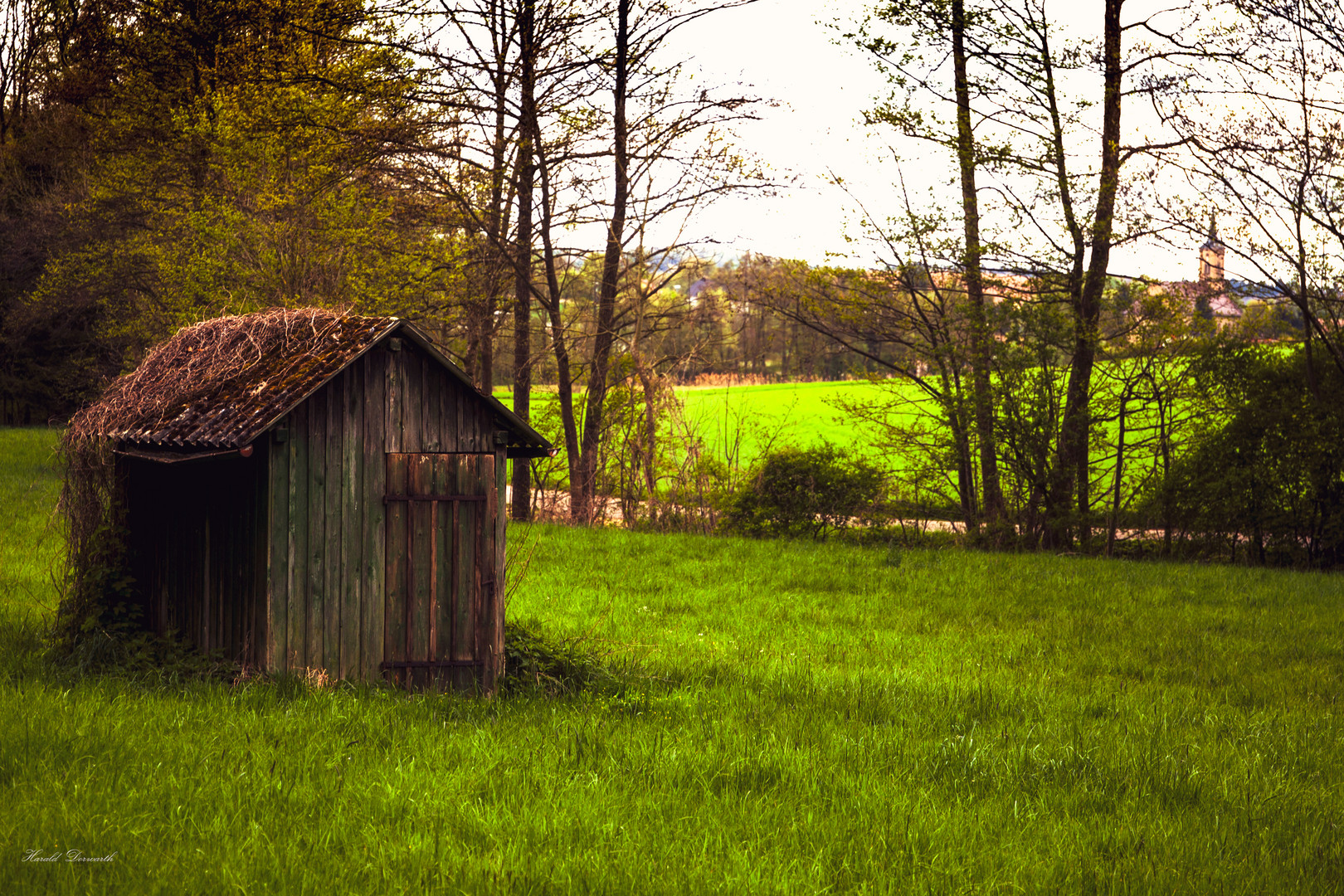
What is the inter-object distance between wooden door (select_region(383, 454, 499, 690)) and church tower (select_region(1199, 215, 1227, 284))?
13.5 metres

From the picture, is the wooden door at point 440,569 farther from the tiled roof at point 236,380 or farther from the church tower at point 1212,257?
the church tower at point 1212,257

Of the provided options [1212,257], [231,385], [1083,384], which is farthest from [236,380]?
[1212,257]

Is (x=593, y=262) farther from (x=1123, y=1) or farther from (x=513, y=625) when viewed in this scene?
(x=513, y=625)

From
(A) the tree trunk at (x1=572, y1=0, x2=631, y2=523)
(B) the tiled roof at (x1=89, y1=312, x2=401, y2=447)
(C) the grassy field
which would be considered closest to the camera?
(C) the grassy field

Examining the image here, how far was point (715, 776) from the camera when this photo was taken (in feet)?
18.8

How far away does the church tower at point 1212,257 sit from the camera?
16.5 m

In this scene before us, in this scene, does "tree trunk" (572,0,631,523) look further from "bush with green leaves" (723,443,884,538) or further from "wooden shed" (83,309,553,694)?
"wooden shed" (83,309,553,694)

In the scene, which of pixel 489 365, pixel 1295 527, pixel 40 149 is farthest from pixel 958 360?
pixel 40 149

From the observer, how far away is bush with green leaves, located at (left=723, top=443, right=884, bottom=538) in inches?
736

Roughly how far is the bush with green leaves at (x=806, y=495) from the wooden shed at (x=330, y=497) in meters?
10.7

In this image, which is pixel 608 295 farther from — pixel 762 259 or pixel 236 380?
pixel 236 380

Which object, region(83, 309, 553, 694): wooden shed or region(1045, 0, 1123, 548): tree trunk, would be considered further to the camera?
region(1045, 0, 1123, 548): tree trunk

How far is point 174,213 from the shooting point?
22031 millimetres

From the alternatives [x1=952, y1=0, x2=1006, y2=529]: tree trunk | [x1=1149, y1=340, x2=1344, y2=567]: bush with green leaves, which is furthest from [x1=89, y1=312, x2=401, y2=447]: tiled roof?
[x1=1149, y1=340, x2=1344, y2=567]: bush with green leaves
